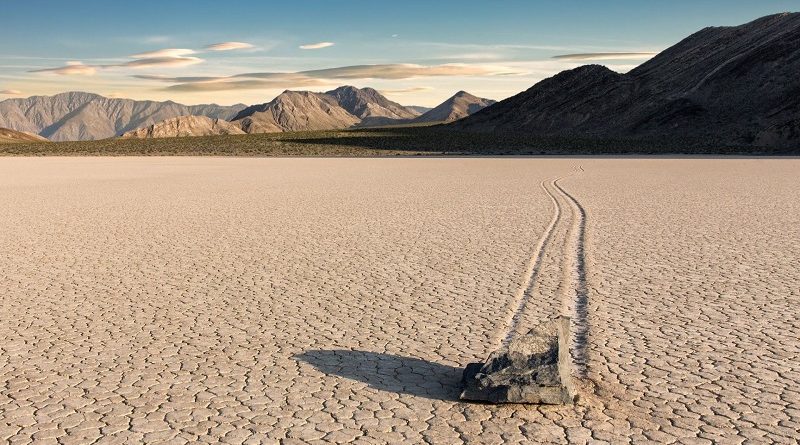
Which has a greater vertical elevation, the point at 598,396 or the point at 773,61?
the point at 773,61

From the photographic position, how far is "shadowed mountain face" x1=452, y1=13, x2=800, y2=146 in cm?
9600

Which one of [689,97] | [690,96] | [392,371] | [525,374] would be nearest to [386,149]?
[689,97]

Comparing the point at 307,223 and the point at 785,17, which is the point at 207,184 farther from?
the point at 785,17

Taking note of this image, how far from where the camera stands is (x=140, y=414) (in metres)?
5.13

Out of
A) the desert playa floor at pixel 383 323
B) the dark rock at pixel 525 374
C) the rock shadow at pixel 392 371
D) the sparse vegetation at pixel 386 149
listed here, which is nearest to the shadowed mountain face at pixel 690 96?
the sparse vegetation at pixel 386 149

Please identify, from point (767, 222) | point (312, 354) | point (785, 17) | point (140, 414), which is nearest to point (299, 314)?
point (312, 354)

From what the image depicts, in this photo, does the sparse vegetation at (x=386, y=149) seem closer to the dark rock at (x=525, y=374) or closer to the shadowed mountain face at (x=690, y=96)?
the shadowed mountain face at (x=690, y=96)

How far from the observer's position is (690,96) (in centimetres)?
10962

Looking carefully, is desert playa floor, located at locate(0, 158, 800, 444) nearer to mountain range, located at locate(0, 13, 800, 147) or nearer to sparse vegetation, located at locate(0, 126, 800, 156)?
sparse vegetation, located at locate(0, 126, 800, 156)

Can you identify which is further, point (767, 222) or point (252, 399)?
point (767, 222)

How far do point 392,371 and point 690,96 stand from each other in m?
112

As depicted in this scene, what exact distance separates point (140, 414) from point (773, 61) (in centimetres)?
11312

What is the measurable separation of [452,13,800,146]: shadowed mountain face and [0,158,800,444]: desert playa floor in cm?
6677

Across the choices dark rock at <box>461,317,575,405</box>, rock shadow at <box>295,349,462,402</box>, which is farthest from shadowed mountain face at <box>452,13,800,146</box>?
dark rock at <box>461,317,575,405</box>
